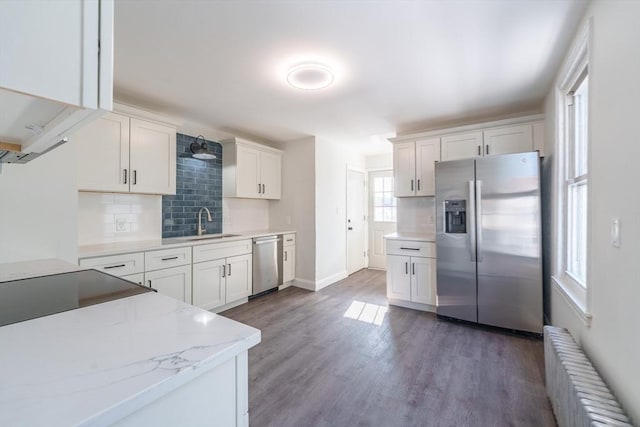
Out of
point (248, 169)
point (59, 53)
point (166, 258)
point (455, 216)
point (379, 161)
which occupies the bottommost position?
point (166, 258)

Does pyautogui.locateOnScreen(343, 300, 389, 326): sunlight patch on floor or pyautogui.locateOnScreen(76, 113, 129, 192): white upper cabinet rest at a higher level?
pyautogui.locateOnScreen(76, 113, 129, 192): white upper cabinet

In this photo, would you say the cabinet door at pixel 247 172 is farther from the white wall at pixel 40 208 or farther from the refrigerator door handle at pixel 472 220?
the refrigerator door handle at pixel 472 220

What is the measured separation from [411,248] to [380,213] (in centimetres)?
231

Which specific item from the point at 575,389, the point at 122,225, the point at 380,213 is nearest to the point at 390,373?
the point at 575,389

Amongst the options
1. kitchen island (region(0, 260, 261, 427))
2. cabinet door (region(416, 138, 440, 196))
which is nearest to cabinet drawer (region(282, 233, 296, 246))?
cabinet door (region(416, 138, 440, 196))

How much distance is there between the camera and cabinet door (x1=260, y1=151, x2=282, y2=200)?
14.0ft

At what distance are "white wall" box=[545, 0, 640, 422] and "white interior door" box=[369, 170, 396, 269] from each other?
402 centimetres

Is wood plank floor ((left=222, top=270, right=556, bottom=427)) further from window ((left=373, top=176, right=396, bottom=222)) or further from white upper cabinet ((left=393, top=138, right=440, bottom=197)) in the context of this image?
window ((left=373, top=176, right=396, bottom=222))

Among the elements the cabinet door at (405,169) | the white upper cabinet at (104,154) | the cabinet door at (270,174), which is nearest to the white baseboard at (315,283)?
the cabinet door at (270,174)

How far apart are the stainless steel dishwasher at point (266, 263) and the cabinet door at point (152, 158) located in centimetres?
131

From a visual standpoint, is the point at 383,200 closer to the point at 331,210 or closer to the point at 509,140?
the point at 331,210

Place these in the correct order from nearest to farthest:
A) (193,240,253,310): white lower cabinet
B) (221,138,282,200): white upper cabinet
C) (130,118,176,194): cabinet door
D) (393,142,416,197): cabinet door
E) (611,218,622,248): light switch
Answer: (611,218,622,248): light switch
(130,118,176,194): cabinet door
(193,240,253,310): white lower cabinet
(393,142,416,197): cabinet door
(221,138,282,200): white upper cabinet

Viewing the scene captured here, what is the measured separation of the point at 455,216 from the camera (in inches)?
120

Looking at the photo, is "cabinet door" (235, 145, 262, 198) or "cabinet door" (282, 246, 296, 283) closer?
"cabinet door" (235, 145, 262, 198)
